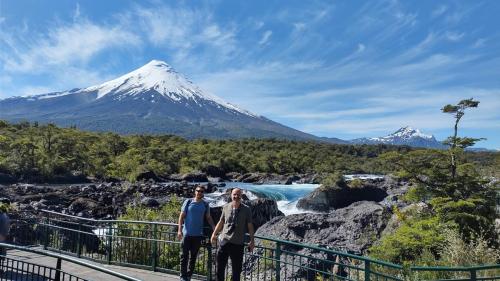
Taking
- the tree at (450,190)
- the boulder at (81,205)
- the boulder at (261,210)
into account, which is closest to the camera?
the tree at (450,190)

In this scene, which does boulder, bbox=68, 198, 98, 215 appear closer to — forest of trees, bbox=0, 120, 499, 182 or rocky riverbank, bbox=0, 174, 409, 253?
rocky riverbank, bbox=0, 174, 409, 253

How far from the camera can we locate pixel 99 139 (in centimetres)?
7525

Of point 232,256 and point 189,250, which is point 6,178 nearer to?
point 189,250

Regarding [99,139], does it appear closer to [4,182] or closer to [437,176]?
[4,182]

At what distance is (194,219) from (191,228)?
0.53 ft

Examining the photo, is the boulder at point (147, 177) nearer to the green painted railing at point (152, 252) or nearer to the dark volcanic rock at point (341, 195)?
the dark volcanic rock at point (341, 195)

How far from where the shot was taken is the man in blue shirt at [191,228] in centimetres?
796

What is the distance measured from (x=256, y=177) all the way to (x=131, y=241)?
167 feet

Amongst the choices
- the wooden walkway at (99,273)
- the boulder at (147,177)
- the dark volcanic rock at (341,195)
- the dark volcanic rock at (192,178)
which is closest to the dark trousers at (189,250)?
the wooden walkway at (99,273)

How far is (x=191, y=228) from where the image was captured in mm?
7945

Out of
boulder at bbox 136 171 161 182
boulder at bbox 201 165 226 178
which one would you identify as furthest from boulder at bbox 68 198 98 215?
boulder at bbox 201 165 226 178

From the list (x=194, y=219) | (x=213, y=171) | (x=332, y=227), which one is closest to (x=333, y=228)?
(x=332, y=227)

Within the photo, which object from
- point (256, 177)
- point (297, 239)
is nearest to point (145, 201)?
point (297, 239)

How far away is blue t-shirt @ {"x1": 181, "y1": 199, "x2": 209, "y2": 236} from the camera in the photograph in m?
7.95
